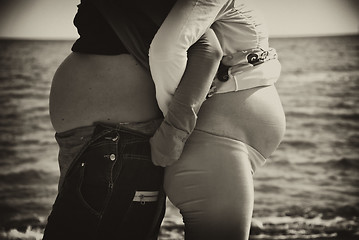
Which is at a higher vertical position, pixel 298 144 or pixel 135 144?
pixel 135 144

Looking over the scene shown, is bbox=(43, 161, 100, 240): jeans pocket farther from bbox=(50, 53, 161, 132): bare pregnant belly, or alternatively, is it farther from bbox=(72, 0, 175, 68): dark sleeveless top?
bbox=(72, 0, 175, 68): dark sleeveless top

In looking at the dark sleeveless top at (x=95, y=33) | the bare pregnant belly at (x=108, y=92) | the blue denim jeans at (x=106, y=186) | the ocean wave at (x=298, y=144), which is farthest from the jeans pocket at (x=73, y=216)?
the ocean wave at (x=298, y=144)

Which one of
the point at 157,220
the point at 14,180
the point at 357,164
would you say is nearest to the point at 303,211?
the point at 357,164

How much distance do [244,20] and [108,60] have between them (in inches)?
13.8

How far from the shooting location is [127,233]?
1186 mm

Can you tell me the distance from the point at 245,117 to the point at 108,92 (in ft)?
1.13

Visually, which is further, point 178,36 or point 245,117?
point 245,117

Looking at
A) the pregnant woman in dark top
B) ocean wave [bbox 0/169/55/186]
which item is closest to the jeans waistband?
the pregnant woman in dark top

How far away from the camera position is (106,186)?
1.14 meters

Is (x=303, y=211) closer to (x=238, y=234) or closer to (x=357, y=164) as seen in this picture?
(x=357, y=164)

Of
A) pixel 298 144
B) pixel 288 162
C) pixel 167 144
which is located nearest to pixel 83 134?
pixel 167 144

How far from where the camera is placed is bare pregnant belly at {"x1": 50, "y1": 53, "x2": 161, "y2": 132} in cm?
116

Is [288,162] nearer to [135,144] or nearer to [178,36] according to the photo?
[135,144]

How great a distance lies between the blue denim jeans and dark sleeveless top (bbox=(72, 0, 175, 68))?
0.64ft
